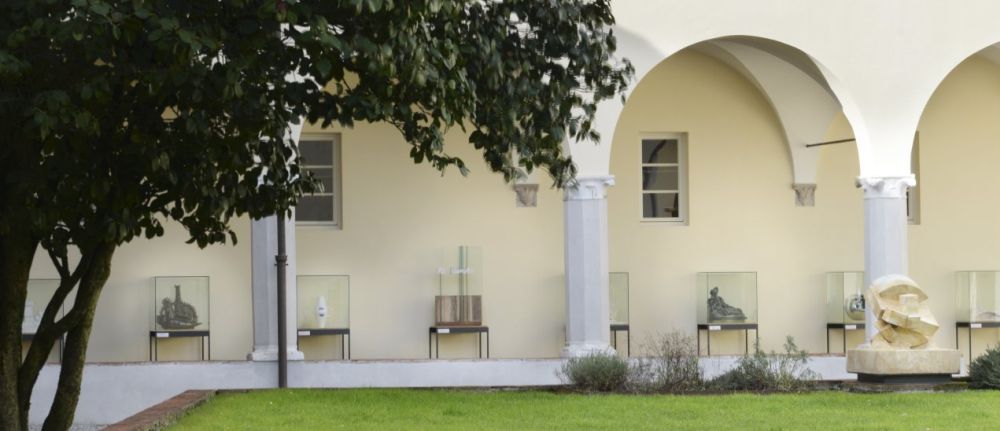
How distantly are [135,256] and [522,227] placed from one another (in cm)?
513

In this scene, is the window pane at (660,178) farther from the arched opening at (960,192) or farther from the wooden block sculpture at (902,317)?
the wooden block sculpture at (902,317)

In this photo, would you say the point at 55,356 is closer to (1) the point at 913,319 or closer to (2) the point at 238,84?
(1) the point at 913,319

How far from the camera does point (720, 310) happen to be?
2052 cm

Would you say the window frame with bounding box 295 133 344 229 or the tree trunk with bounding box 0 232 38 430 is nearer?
the tree trunk with bounding box 0 232 38 430

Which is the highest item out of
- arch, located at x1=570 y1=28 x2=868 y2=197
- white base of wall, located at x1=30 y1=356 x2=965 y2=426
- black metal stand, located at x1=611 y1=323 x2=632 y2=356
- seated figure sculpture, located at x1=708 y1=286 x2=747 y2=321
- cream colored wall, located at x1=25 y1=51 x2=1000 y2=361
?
arch, located at x1=570 y1=28 x2=868 y2=197

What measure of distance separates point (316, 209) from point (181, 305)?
226 cm

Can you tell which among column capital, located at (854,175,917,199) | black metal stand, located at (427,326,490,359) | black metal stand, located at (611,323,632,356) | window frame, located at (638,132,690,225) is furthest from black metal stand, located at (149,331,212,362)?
column capital, located at (854,175,917,199)

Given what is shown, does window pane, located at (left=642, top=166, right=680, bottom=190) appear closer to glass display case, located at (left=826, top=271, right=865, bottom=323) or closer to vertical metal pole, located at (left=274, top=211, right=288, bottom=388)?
glass display case, located at (left=826, top=271, right=865, bottom=323)

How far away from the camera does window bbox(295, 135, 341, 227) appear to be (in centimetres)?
2016

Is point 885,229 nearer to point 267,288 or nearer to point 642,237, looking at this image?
point 642,237

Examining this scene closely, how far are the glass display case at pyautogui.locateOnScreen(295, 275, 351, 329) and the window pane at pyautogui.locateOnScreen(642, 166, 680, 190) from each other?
14.7 ft

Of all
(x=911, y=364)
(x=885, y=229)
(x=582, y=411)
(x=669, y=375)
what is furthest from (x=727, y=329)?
(x=582, y=411)

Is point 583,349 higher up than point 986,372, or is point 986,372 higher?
point 583,349

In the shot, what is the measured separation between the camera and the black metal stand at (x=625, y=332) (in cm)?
1989
